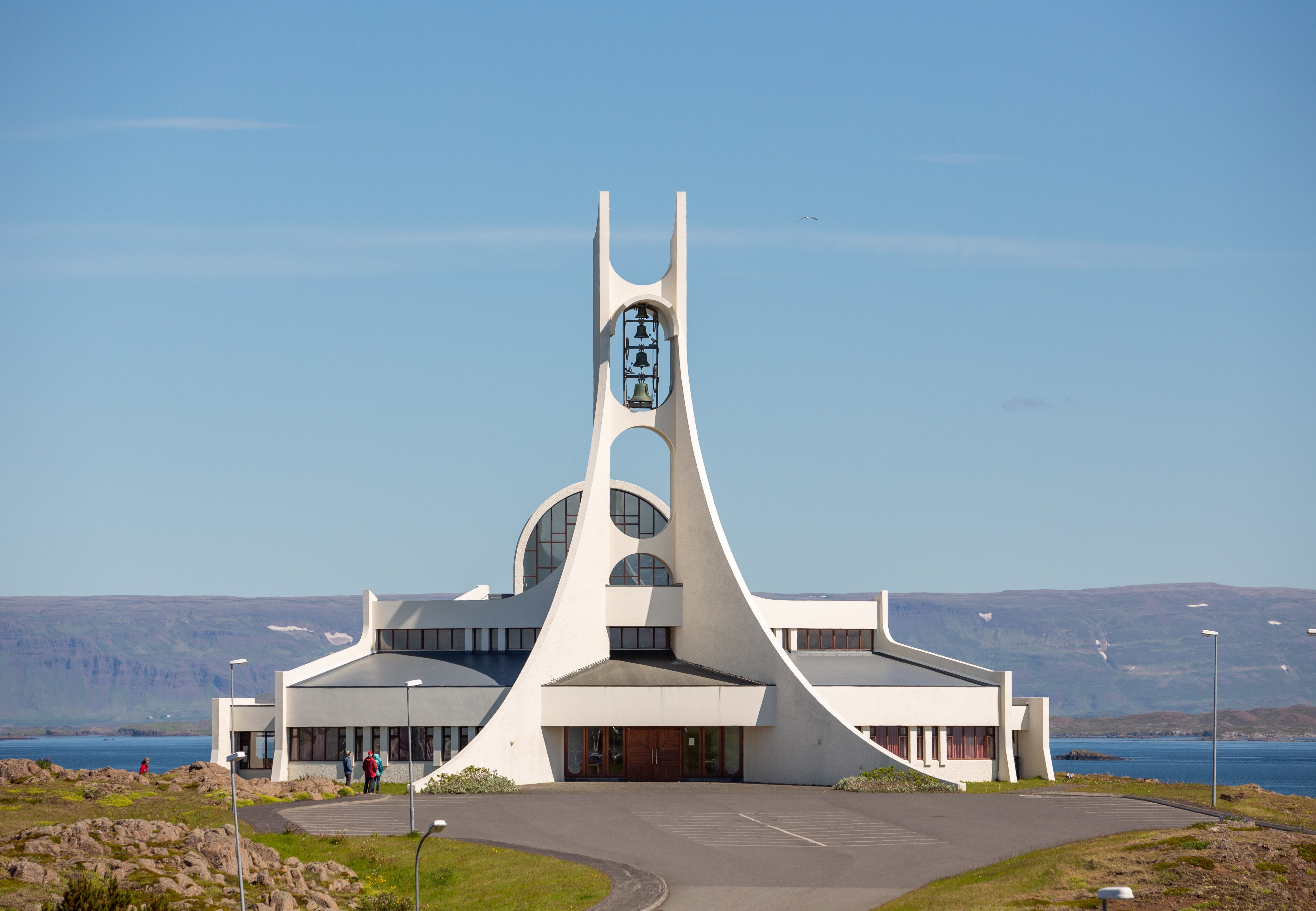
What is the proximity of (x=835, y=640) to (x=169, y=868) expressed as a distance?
31.9 meters

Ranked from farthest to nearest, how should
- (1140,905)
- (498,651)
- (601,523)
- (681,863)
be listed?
(498,651)
(601,523)
(681,863)
(1140,905)

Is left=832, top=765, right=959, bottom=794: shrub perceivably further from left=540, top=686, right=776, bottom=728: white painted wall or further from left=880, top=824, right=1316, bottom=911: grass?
left=880, top=824, right=1316, bottom=911: grass

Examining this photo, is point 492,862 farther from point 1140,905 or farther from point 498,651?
point 498,651

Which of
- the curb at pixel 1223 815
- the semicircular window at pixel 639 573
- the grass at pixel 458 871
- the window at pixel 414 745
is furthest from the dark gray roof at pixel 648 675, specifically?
the grass at pixel 458 871

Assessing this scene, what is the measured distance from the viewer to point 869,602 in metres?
52.2

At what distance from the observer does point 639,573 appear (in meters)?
54.4

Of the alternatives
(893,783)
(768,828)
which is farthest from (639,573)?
(768,828)

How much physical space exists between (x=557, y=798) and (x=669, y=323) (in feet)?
58.0

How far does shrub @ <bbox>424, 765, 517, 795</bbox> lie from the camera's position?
3841cm

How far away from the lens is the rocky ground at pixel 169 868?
22.0 metres

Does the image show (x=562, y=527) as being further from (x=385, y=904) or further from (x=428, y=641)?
(x=385, y=904)

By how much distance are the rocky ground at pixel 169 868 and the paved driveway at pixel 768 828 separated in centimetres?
469

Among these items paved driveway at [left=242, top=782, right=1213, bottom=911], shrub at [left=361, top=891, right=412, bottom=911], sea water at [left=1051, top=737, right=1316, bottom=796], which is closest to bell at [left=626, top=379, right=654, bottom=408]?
paved driveway at [left=242, top=782, right=1213, bottom=911]


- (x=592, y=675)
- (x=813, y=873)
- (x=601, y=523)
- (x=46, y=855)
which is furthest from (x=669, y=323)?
(x=46, y=855)
